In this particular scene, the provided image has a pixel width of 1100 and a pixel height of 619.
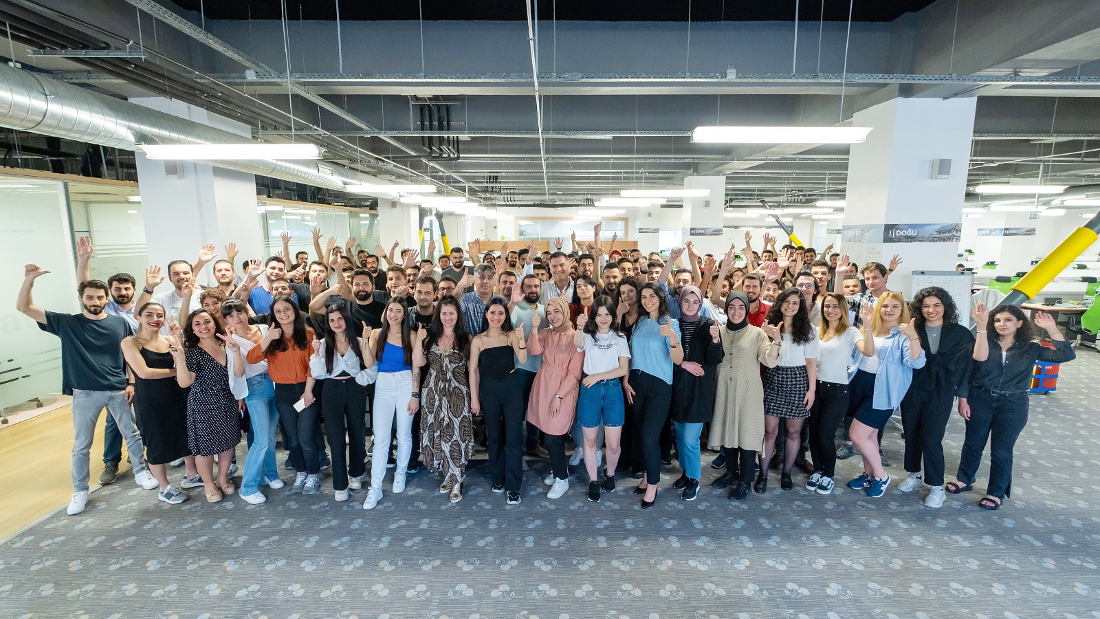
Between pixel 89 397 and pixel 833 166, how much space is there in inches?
562

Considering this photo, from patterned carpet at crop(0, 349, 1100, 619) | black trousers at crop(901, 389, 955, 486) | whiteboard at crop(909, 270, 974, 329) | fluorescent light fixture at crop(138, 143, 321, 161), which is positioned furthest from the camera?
whiteboard at crop(909, 270, 974, 329)

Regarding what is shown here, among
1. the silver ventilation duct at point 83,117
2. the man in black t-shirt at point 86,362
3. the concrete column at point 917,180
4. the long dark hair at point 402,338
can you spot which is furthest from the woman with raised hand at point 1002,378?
the silver ventilation duct at point 83,117

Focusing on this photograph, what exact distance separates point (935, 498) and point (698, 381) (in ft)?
6.49

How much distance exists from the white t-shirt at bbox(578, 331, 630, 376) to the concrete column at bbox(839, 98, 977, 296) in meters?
4.42

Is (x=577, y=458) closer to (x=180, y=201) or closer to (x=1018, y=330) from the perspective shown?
(x=1018, y=330)

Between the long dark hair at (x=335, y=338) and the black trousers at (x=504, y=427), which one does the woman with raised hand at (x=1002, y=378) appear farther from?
the long dark hair at (x=335, y=338)

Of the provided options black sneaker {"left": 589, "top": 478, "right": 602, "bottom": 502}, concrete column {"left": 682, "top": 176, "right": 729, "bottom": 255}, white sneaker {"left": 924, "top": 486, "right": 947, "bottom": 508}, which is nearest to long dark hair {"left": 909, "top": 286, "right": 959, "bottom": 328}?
white sneaker {"left": 924, "top": 486, "right": 947, "bottom": 508}

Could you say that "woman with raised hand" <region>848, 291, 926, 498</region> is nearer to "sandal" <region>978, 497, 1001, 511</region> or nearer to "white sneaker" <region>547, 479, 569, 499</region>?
"sandal" <region>978, 497, 1001, 511</region>

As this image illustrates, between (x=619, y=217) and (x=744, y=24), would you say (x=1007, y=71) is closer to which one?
(x=744, y=24)

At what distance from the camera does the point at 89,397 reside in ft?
11.6

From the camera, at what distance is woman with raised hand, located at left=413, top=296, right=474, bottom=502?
351cm

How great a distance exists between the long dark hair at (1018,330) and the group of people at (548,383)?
13mm

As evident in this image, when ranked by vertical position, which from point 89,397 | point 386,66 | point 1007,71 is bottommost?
point 89,397

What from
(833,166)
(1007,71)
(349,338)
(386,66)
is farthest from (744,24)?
(833,166)
